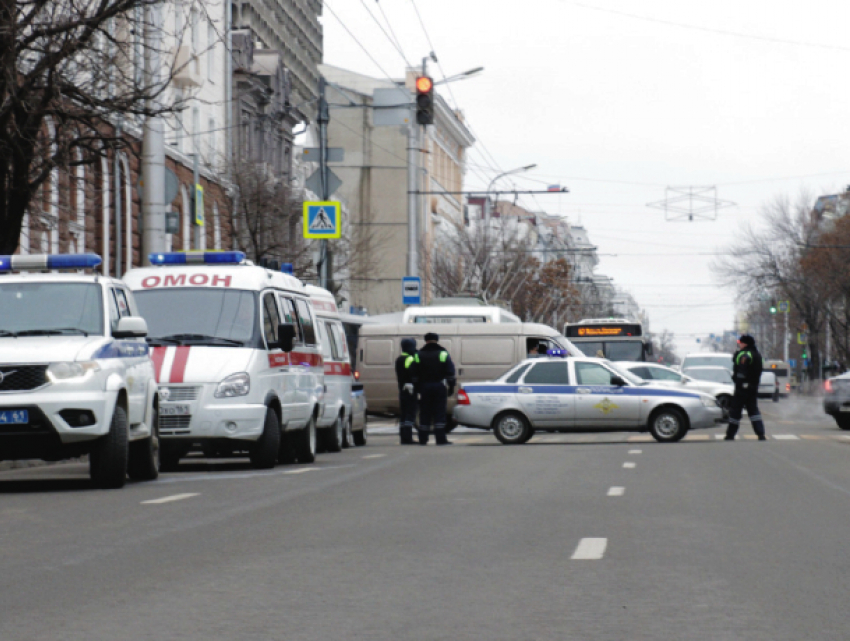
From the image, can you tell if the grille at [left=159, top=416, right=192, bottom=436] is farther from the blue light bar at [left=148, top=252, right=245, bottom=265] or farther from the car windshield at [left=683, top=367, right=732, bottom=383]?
the car windshield at [left=683, top=367, right=732, bottom=383]

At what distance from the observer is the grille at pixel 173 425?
17422mm

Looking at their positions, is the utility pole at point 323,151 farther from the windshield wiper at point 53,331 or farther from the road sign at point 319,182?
the windshield wiper at point 53,331

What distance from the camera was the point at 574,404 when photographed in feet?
88.6

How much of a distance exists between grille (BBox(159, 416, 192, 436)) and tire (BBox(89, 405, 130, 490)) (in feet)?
8.52

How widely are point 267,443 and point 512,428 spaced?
9505 mm

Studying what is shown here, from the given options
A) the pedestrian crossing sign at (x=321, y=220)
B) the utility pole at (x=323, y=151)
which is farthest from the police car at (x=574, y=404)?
the utility pole at (x=323, y=151)

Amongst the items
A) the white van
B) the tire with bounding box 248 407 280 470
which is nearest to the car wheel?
the white van

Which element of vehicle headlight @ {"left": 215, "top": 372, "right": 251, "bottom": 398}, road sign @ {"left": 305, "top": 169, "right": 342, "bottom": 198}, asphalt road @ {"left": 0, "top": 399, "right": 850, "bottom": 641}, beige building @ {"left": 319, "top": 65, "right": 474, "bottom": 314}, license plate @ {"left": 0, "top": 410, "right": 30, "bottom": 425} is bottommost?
asphalt road @ {"left": 0, "top": 399, "right": 850, "bottom": 641}

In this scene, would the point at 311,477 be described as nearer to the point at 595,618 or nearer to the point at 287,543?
the point at 287,543

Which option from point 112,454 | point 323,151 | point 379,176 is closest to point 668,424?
point 323,151

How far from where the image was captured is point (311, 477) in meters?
16.4

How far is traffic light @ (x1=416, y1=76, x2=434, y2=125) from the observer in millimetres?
25219

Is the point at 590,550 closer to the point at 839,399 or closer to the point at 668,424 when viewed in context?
the point at 668,424

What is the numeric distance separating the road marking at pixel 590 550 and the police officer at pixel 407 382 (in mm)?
16462
